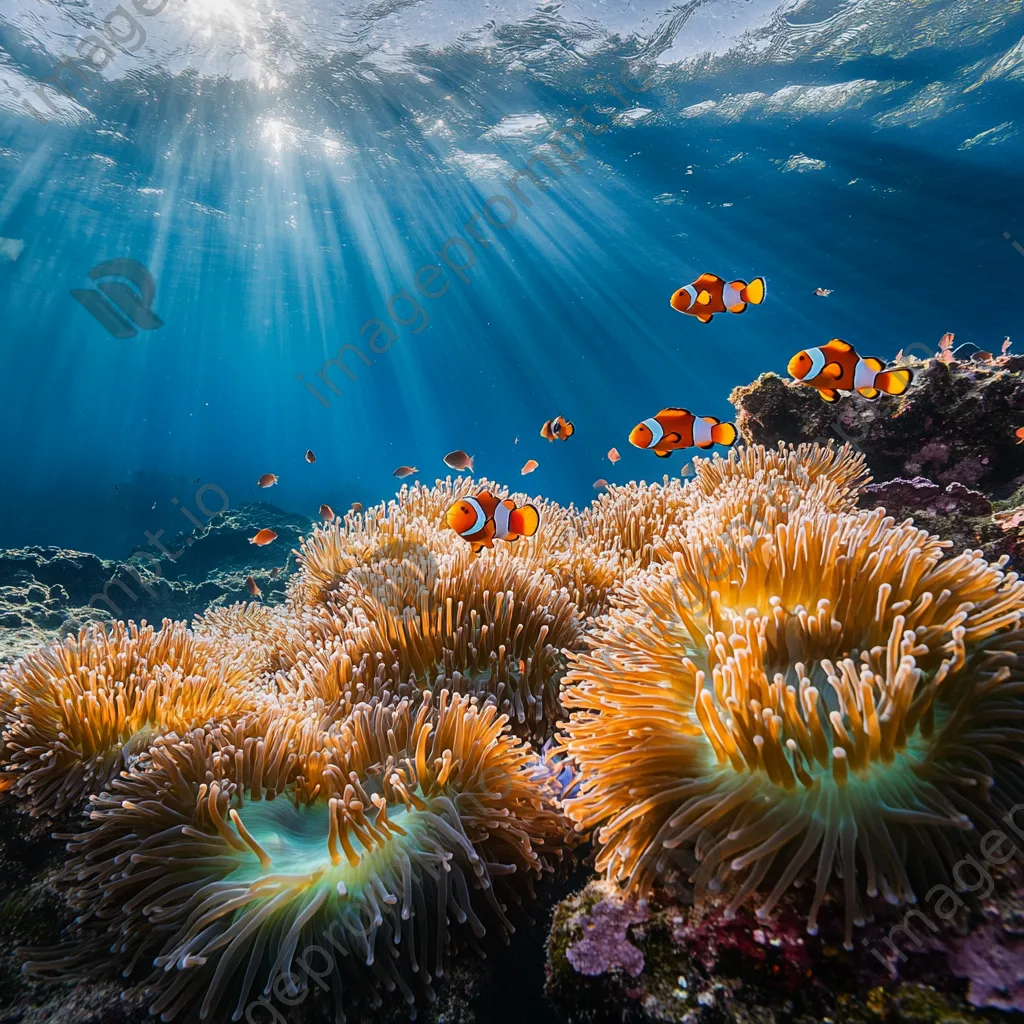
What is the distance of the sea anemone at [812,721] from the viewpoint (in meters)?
1.26

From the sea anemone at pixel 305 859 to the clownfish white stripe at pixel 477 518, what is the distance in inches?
43.6

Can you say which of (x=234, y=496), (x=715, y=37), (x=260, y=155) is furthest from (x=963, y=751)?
(x=234, y=496)

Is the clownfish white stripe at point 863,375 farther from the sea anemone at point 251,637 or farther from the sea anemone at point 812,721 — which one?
the sea anemone at point 251,637

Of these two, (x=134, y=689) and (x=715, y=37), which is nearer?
(x=134, y=689)

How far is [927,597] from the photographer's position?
1531 millimetres

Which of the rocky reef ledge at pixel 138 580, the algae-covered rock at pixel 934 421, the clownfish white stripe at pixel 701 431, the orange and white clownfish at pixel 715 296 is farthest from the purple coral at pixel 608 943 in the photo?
the rocky reef ledge at pixel 138 580

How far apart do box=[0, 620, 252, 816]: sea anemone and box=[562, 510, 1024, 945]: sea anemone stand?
5.85ft

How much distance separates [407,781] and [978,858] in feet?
5.12

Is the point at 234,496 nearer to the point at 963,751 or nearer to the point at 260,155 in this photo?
the point at 260,155

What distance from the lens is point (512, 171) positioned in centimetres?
2028

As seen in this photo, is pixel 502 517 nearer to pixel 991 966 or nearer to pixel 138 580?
pixel 991 966

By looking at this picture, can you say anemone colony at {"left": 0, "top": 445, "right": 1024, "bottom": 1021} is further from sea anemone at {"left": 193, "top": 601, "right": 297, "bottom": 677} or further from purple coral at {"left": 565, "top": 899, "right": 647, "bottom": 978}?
sea anemone at {"left": 193, "top": 601, "right": 297, "bottom": 677}

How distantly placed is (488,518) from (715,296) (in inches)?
108

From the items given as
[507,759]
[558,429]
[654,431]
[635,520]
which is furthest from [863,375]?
[558,429]
